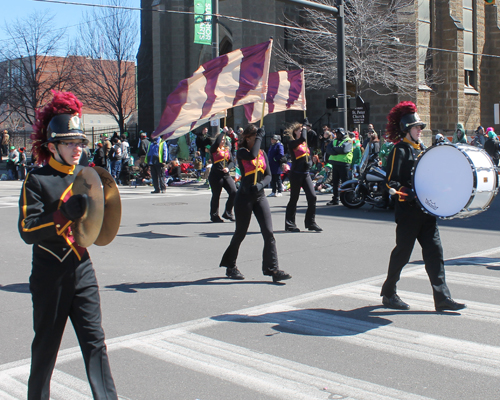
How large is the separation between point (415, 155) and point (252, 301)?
7.38ft

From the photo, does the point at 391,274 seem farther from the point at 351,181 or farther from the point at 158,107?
the point at 158,107

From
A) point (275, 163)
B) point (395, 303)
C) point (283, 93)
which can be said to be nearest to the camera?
point (395, 303)

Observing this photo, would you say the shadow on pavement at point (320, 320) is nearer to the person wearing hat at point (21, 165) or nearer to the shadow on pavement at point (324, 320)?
the shadow on pavement at point (324, 320)

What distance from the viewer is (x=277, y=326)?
573 cm

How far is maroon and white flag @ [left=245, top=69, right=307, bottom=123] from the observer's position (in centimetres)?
1240

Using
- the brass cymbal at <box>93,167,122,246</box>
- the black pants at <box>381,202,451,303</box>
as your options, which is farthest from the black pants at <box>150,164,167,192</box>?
the brass cymbal at <box>93,167,122,246</box>

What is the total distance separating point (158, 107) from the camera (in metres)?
36.4

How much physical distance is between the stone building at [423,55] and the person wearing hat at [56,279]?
25.3 meters

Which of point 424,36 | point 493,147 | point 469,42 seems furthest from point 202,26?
point 469,42

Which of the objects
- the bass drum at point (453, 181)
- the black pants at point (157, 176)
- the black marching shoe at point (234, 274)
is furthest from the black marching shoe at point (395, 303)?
the black pants at point (157, 176)

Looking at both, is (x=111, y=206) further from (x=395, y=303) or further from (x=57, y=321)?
(x=395, y=303)

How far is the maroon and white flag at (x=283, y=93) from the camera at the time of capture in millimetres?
12398

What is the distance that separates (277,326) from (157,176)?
15361 millimetres

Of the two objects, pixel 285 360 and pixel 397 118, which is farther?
pixel 397 118
